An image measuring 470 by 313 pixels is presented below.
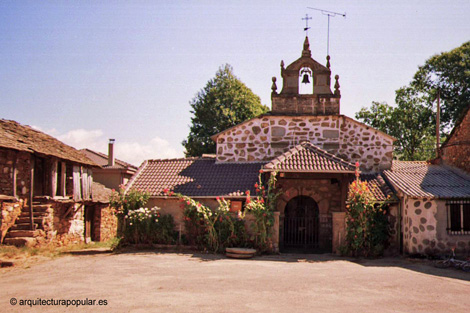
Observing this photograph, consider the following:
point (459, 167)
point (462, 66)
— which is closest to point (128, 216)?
point (459, 167)

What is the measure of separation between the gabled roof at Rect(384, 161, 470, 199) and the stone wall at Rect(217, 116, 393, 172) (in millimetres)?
1075

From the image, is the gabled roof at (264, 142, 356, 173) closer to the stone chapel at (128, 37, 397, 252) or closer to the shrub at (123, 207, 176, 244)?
the stone chapel at (128, 37, 397, 252)

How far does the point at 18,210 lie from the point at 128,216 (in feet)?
12.7

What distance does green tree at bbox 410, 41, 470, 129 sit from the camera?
28.4 metres

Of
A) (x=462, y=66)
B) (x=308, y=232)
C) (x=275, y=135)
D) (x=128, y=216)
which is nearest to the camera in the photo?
(x=128, y=216)

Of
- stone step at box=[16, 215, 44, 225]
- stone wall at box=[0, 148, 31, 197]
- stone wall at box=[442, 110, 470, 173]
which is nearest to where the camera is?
stone wall at box=[0, 148, 31, 197]

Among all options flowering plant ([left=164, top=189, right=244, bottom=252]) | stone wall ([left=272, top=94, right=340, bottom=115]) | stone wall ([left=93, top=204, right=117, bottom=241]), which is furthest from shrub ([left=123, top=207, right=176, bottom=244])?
stone wall ([left=93, top=204, right=117, bottom=241])

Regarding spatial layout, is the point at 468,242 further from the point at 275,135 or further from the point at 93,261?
the point at 93,261

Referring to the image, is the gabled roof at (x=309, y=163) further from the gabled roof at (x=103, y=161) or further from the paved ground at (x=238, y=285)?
the gabled roof at (x=103, y=161)

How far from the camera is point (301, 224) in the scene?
666 inches

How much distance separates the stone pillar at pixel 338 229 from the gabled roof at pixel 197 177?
2.99 metres

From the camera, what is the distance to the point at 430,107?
31094 mm

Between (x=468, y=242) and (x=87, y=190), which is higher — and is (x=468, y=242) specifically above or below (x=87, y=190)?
below

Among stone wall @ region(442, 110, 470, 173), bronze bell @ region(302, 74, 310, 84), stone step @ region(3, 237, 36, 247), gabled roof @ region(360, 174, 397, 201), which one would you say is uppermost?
bronze bell @ region(302, 74, 310, 84)
